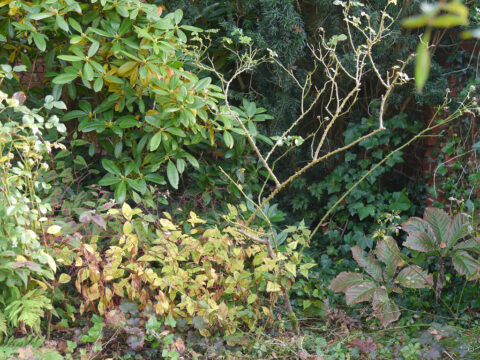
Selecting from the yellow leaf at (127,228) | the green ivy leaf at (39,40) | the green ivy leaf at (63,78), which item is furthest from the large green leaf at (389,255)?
the green ivy leaf at (39,40)

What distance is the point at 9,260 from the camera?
92.4 inches

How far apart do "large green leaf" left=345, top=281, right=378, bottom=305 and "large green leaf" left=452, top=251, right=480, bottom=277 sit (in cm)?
51

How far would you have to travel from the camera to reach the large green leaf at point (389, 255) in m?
3.16

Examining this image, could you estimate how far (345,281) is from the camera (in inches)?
124

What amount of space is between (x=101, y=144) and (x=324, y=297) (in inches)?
75.5

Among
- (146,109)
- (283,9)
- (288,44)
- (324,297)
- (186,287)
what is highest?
(283,9)

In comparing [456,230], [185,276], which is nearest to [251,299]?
[185,276]

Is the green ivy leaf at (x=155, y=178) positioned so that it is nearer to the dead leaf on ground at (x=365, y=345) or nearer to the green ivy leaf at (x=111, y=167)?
the green ivy leaf at (x=111, y=167)

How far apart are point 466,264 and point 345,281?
732mm

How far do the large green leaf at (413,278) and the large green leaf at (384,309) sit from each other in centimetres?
14

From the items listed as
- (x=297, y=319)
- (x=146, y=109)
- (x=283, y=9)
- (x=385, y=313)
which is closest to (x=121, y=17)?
(x=146, y=109)

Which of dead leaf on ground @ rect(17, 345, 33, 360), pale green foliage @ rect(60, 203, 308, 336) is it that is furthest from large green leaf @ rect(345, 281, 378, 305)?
dead leaf on ground @ rect(17, 345, 33, 360)

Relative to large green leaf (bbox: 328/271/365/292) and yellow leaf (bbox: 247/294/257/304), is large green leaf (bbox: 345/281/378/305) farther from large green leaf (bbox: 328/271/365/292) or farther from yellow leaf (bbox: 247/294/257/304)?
yellow leaf (bbox: 247/294/257/304)

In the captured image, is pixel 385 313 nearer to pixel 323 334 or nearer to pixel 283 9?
pixel 323 334
